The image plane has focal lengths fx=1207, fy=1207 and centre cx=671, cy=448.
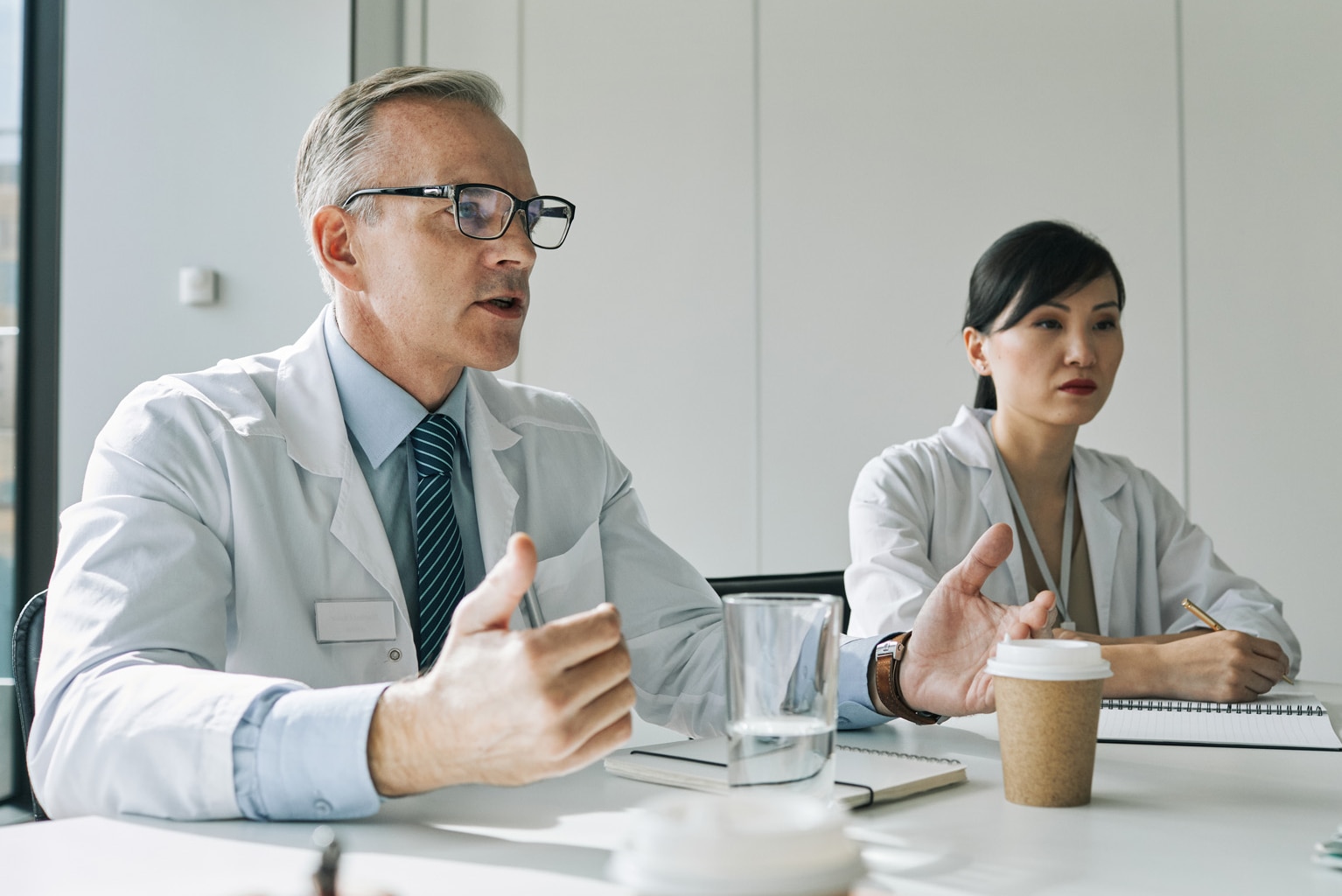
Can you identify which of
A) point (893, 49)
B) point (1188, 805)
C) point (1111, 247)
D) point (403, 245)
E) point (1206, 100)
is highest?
point (893, 49)

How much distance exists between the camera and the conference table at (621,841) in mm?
792

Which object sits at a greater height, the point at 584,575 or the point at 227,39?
the point at 227,39


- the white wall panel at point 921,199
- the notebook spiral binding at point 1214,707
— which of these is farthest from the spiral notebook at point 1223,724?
the white wall panel at point 921,199

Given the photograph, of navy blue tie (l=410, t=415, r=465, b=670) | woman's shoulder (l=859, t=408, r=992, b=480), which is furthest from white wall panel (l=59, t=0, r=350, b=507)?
navy blue tie (l=410, t=415, r=465, b=670)

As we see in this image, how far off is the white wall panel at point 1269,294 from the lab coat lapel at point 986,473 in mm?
1260

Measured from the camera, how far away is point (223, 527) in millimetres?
1391

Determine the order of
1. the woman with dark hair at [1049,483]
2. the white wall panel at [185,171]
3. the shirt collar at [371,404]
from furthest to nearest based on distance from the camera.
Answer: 1. the white wall panel at [185,171]
2. the woman with dark hair at [1049,483]
3. the shirt collar at [371,404]

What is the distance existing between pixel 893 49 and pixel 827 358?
972 millimetres

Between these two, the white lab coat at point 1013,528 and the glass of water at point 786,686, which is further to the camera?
the white lab coat at point 1013,528

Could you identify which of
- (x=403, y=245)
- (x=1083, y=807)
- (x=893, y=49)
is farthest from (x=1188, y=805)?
(x=893, y=49)

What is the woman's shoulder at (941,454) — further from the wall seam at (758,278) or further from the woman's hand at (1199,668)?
the wall seam at (758,278)

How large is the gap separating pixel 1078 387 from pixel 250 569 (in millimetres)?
1742

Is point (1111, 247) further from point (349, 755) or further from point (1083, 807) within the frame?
point (349, 755)

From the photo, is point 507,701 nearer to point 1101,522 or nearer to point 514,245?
point 514,245
